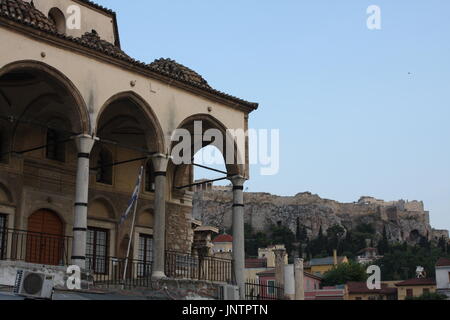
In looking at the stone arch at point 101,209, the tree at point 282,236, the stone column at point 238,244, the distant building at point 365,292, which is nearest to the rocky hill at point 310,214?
the tree at point 282,236

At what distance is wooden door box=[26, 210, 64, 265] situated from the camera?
19.8 m

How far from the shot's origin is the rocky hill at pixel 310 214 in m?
147

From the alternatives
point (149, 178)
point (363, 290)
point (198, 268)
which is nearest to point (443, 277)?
point (363, 290)

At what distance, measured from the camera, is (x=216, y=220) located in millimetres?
143375

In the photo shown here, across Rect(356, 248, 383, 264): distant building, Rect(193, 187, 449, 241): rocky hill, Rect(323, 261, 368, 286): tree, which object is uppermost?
Rect(193, 187, 449, 241): rocky hill

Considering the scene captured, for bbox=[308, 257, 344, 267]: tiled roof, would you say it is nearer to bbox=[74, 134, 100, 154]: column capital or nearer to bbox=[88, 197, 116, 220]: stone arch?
bbox=[88, 197, 116, 220]: stone arch

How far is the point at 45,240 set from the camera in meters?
20.2

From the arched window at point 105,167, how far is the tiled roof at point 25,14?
19.0 ft

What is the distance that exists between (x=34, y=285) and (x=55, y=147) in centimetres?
953

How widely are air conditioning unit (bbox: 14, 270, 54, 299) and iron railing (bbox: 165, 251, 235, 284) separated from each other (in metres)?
8.56

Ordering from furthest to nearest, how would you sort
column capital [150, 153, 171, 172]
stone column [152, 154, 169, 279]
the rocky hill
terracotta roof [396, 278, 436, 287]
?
the rocky hill
terracotta roof [396, 278, 436, 287]
column capital [150, 153, 171, 172]
stone column [152, 154, 169, 279]

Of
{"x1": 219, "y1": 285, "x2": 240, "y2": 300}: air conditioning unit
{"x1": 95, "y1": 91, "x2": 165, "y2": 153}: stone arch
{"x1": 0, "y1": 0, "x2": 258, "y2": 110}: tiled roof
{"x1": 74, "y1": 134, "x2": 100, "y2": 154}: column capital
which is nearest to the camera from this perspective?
{"x1": 0, "y1": 0, "x2": 258, "y2": 110}: tiled roof

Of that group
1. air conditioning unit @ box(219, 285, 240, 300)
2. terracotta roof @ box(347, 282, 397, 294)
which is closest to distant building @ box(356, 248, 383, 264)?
terracotta roof @ box(347, 282, 397, 294)
